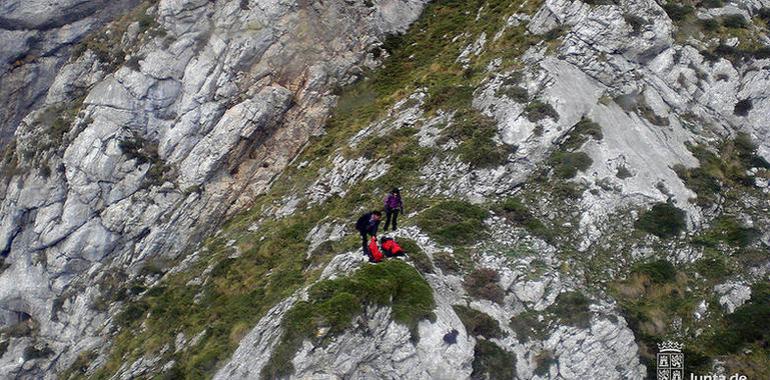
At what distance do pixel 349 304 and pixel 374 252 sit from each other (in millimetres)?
2989

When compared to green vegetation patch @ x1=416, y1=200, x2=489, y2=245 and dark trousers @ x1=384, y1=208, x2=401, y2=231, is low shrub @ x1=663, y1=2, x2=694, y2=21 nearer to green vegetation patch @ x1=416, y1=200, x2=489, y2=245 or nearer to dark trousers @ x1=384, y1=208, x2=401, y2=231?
green vegetation patch @ x1=416, y1=200, x2=489, y2=245

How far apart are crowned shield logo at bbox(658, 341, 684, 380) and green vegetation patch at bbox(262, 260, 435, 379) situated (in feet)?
27.6

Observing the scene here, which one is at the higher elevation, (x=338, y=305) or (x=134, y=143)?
(x=134, y=143)

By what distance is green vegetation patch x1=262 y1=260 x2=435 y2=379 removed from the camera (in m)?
19.9

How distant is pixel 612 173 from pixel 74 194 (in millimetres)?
29779

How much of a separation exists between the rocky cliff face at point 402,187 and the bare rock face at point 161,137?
15 centimetres

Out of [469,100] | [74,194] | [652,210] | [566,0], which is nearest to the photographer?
[652,210]

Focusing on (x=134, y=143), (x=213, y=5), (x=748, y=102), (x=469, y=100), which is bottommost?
(x=748, y=102)

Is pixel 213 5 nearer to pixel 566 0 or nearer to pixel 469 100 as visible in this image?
pixel 469 100

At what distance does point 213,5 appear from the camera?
41.7 meters

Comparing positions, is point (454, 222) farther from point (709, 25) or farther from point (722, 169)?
point (709, 25)

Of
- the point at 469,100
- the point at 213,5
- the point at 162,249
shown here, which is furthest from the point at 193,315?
the point at 213,5

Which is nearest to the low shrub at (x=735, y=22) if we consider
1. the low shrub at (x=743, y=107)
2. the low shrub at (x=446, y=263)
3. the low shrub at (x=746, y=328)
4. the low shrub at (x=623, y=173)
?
the low shrub at (x=743, y=107)

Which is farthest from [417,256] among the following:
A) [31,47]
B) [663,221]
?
[31,47]
